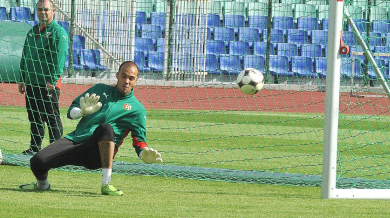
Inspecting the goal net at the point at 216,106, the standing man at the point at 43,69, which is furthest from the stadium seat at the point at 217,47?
the standing man at the point at 43,69

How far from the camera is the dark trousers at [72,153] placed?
590cm

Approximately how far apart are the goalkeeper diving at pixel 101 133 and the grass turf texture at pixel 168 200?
239 mm

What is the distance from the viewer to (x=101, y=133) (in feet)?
19.3

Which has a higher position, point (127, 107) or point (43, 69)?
point (43, 69)

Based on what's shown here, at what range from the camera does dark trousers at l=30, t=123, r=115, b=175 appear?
5.90m

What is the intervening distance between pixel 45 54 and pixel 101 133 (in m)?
2.72

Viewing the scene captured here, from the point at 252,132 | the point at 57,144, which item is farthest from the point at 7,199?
the point at 252,132

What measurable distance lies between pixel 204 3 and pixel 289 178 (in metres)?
7.71

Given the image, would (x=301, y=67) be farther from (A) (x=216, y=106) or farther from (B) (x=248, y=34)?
(A) (x=216, y=106)

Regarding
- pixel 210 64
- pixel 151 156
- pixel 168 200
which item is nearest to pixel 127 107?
pixel 151 156

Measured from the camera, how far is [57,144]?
19.9ft

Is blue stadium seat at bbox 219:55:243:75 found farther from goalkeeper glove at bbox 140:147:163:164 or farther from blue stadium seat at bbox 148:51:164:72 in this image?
goalkeeper glove at bbox 140:147:163:164

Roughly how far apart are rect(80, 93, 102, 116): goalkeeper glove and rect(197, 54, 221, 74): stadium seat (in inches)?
292

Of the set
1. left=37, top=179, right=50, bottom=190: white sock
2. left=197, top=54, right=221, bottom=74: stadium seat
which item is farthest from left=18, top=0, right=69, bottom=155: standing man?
left=197, top=54, right=221, bottom=74: stadium seat
